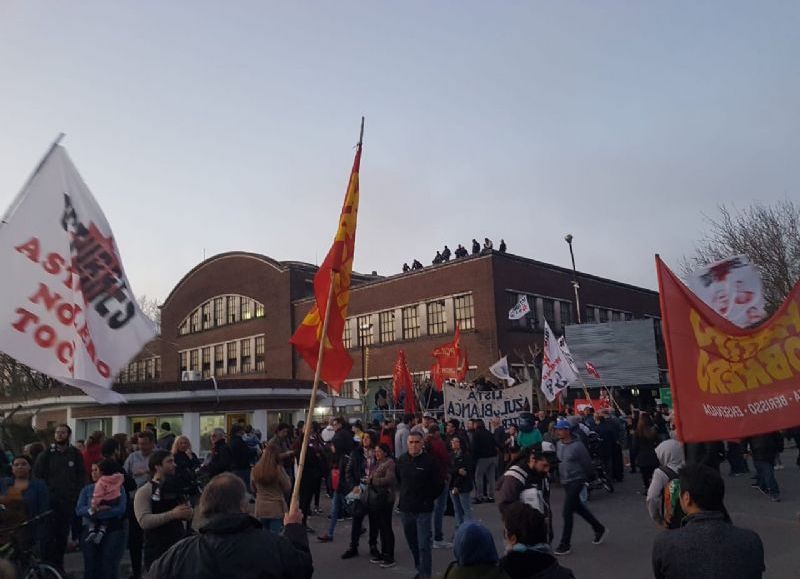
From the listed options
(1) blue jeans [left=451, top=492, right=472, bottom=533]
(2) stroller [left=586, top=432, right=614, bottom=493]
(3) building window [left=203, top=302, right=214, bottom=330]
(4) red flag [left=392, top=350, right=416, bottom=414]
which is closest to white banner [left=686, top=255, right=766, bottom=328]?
(1) blue jeans [left=451, top=492, right=472, bottom=533]

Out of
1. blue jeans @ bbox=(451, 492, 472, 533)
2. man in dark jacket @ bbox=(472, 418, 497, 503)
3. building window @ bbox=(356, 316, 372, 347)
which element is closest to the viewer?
blue jeans @ bbox=(451, 492, 472, 533)

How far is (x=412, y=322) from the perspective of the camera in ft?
139

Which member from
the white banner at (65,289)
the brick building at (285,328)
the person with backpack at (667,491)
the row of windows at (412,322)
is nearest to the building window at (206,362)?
the brick building at (285,328)

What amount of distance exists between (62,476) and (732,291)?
8.76 m

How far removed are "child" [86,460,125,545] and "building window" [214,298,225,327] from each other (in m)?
47.0

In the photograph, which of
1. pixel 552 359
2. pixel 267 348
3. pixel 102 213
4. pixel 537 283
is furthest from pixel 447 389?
pixel 267 348

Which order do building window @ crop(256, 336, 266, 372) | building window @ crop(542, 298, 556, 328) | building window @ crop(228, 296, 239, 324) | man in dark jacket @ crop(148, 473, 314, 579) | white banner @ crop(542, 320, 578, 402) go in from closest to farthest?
man in dark jacket @ crop(148, 473, 314, 579) → white banner @ crop(542, 320, 578, 402) → building window @ crop(542, 298, 556, 328) → building window @ crop(256, 336, 266, 372) → building window @ crop(228, 296, 239, 324)

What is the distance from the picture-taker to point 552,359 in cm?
2173

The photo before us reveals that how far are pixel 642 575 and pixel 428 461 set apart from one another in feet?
9.60

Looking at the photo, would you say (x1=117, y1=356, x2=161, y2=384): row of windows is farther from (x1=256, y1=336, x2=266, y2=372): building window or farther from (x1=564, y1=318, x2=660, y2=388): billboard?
(x1=564, y1=318, x2=660, y2=388): billboard

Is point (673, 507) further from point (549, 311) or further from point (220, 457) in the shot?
point (549, 311)

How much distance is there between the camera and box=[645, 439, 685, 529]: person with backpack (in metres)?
6.12

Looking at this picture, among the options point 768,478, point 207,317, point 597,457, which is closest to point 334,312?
point 768,478

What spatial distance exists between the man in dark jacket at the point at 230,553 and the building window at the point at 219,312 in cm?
5159
